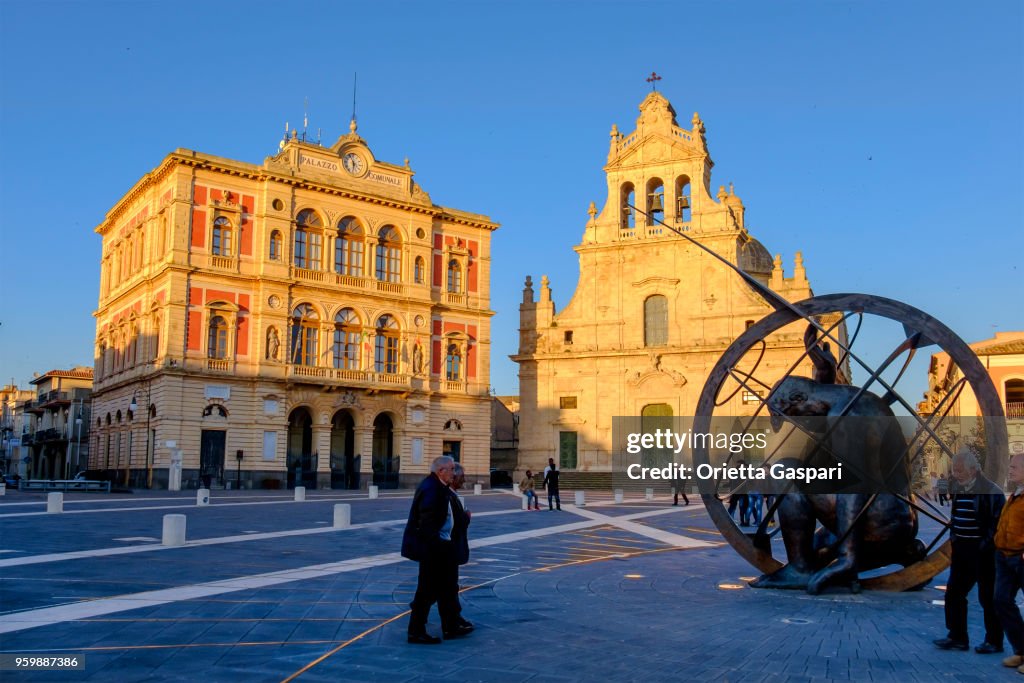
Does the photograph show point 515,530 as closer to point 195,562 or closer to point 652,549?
point 652,549

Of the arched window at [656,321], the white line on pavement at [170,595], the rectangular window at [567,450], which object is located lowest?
the white line on pavement at [170,595]

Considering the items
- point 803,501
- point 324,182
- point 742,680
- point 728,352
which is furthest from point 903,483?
point 324,182

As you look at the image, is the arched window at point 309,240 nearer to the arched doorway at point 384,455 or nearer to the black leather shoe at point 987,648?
the arched doorway at point 384,455

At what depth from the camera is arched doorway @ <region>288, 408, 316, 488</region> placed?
4469 cm

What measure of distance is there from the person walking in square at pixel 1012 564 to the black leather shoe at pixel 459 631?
4384mm

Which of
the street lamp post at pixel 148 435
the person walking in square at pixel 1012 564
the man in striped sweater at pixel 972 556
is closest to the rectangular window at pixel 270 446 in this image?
the street lamp post at pixel 148 435

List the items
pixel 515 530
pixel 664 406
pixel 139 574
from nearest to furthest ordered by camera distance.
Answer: pixel 139 574, pixel 515 530, pixel 664 406

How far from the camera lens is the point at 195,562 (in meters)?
12.7

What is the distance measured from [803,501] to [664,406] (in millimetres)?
41067

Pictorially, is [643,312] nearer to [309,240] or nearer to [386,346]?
[386,346]

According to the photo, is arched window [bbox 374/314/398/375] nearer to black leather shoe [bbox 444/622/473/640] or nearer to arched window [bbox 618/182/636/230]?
arched window [bbox 618/182/636/230]

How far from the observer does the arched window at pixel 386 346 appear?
157 feet

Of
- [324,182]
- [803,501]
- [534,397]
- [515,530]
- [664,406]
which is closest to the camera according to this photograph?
[803,501]

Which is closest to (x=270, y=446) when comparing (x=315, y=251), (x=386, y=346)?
(x=386, y=346)
